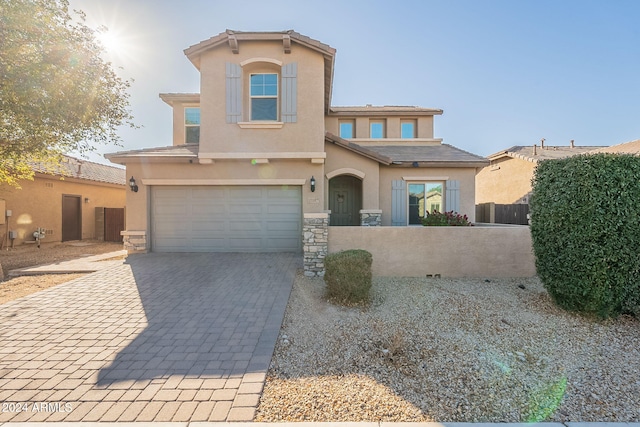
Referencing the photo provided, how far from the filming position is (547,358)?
3.45 metres

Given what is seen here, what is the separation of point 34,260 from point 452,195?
1563cm

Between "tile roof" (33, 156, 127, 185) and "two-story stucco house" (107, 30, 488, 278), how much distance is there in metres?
5.51

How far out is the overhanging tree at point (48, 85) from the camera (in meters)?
6.80

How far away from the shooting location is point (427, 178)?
1084 cm

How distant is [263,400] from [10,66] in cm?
1010

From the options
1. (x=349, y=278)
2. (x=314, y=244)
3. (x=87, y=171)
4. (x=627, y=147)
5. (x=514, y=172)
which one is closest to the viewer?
(x=349, y=278)

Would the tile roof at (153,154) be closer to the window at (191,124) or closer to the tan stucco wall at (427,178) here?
the window at (191,124)

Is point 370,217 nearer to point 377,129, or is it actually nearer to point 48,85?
point 377,129

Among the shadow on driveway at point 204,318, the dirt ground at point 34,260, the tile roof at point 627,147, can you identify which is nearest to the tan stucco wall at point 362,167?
the shadow on driveway at point 204,318

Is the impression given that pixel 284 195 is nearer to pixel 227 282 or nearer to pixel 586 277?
pixel 227 282

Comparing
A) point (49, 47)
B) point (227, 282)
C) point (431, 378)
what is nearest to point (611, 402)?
point (431, 378)

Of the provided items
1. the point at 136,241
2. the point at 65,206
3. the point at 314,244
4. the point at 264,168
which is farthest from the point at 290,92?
the point at 65,206

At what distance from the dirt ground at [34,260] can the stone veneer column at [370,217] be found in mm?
8882

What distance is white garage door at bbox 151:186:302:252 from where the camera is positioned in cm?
922
